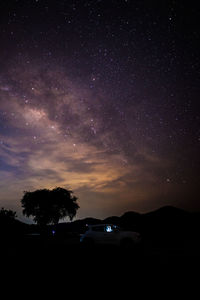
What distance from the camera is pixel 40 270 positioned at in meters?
6.92

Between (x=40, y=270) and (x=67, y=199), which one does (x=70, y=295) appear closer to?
(x=40, y=270)

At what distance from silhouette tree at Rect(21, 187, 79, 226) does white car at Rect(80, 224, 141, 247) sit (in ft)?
114

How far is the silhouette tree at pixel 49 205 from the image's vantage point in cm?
4453

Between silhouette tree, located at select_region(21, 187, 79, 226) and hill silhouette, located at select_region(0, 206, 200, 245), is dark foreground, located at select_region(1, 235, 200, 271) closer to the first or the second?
hill silhouette, located at select_region(0, 206, 200, 245)

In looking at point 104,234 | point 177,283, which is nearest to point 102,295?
point 177,283

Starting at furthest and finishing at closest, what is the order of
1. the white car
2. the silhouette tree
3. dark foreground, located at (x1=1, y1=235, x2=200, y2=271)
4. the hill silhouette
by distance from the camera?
the silhouette tree
the hill silhouette
the white car
dark foreground, located at (x1=1, y1=235, x2=200, y2=271)

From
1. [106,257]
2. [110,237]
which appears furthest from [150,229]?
[106,257]

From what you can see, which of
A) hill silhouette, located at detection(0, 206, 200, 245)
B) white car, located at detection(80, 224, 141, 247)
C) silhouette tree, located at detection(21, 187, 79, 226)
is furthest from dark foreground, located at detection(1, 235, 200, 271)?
silhouette tree, located at detection(21, 187, 79, 226)

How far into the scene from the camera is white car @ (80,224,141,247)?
11.7m

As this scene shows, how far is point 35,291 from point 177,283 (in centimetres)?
327

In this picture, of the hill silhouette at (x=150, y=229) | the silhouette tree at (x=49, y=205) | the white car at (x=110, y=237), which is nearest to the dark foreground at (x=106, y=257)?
the white car at (x=110, y=237)

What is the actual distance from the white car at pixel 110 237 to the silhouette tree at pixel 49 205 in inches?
1363

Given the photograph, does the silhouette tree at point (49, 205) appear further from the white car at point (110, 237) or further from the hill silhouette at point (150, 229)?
the white car at point (110, 237)

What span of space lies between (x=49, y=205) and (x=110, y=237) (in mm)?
35782
